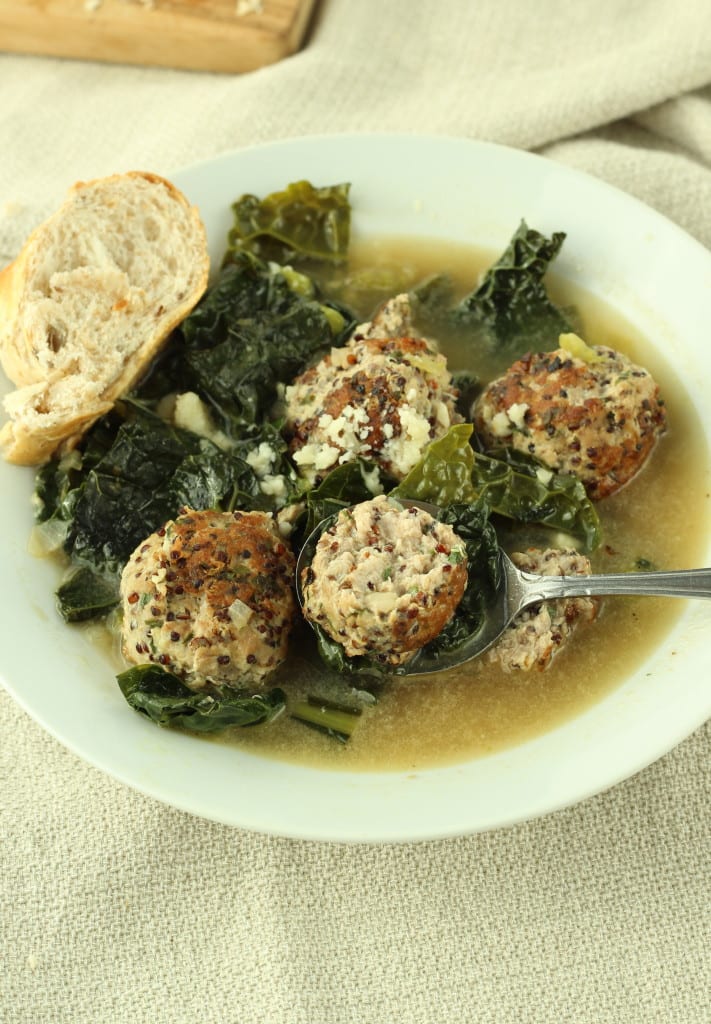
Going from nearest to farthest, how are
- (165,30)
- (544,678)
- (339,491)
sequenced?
(544,678)
(339,491)
(165,30)

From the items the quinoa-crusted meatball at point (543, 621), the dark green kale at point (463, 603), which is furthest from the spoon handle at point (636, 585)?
the dark green kale at point (463, 603)

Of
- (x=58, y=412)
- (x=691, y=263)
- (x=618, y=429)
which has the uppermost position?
(x=691, y=263)

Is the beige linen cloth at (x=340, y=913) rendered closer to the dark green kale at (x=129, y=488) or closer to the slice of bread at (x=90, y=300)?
the dark green kale at (x=129, y=488)

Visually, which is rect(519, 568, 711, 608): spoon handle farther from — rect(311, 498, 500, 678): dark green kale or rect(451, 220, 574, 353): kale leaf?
rect(451, 220, 574, 353): kale leaf

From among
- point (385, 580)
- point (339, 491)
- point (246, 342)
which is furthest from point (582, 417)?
point (246, 342)

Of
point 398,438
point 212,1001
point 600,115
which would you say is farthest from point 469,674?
point 600,115

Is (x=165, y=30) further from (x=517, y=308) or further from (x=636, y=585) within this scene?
(x=636, y=585)

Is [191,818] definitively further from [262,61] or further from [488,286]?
[262,61]

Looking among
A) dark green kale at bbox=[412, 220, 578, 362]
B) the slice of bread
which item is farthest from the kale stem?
dark green kale at bbox=[412, 220, 578, 362]
